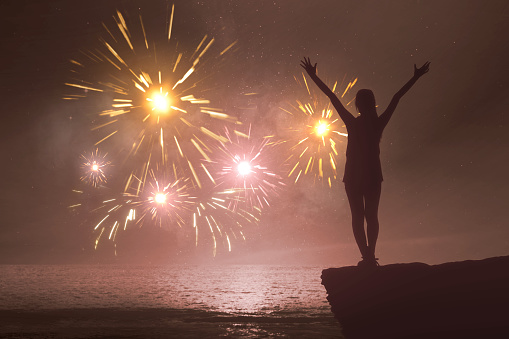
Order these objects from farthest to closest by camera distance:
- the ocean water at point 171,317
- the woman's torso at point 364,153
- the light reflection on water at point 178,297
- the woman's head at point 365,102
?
the light reflection on water at point 178,297 → the woman's head at point 365,102 → the woman's torso at point 364,153 → the ocean water at point 171,317

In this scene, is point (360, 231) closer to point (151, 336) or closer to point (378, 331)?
point (378, 331)

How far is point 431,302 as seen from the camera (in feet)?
20.2

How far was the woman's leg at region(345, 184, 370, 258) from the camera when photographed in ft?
27.1

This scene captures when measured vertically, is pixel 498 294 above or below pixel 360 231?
below

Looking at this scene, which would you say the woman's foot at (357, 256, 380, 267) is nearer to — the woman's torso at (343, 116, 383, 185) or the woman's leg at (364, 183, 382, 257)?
the woman's leg at (364, 183, 382, 257)

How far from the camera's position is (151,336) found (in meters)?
6.75

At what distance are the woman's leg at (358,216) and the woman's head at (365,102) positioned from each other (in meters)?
1.73

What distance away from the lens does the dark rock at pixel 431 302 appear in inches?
228

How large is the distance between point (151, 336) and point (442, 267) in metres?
5.36

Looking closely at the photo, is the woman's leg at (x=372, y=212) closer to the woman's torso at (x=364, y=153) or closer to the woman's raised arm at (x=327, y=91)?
the woman's torso at (x=364, y=153)

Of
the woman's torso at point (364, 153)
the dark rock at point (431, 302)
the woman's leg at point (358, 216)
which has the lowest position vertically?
the dark rock at point (431, 302)

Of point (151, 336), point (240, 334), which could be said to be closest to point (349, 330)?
point (240, 334)

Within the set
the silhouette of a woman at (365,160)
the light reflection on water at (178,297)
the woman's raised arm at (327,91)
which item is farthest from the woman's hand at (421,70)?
the light reflection on water at (178,297)

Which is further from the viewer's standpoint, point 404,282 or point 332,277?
point 332,277
